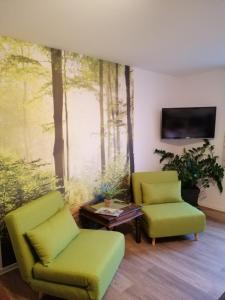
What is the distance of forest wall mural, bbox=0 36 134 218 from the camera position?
2.36 metres

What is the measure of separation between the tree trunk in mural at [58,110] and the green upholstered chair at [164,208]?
1.16 m

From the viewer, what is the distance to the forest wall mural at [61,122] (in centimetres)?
236

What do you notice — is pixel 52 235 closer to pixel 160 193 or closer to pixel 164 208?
pixel 164 208

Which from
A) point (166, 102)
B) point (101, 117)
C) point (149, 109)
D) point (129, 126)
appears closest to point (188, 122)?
point (166, 102)

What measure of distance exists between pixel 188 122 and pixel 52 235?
9.26 ft

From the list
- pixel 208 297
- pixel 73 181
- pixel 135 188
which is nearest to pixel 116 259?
Result: pixel 208 297

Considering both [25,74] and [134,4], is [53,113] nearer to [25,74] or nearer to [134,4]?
[25,74]

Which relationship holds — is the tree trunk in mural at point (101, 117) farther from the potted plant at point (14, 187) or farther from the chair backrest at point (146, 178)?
the potted plant at point (14, 187)

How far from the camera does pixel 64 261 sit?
6.39ft

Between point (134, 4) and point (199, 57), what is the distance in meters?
1.71

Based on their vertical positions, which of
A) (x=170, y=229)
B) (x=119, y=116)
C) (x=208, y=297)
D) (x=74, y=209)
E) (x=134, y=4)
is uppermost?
(x=134, y=4)

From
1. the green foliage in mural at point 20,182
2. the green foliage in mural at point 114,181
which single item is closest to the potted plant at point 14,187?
the green foliage in mural at point 20,182

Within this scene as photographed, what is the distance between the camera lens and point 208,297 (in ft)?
6.67

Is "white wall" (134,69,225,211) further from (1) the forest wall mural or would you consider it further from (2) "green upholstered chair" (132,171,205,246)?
(2) "green upholstered chair" (132,171,205,246)
